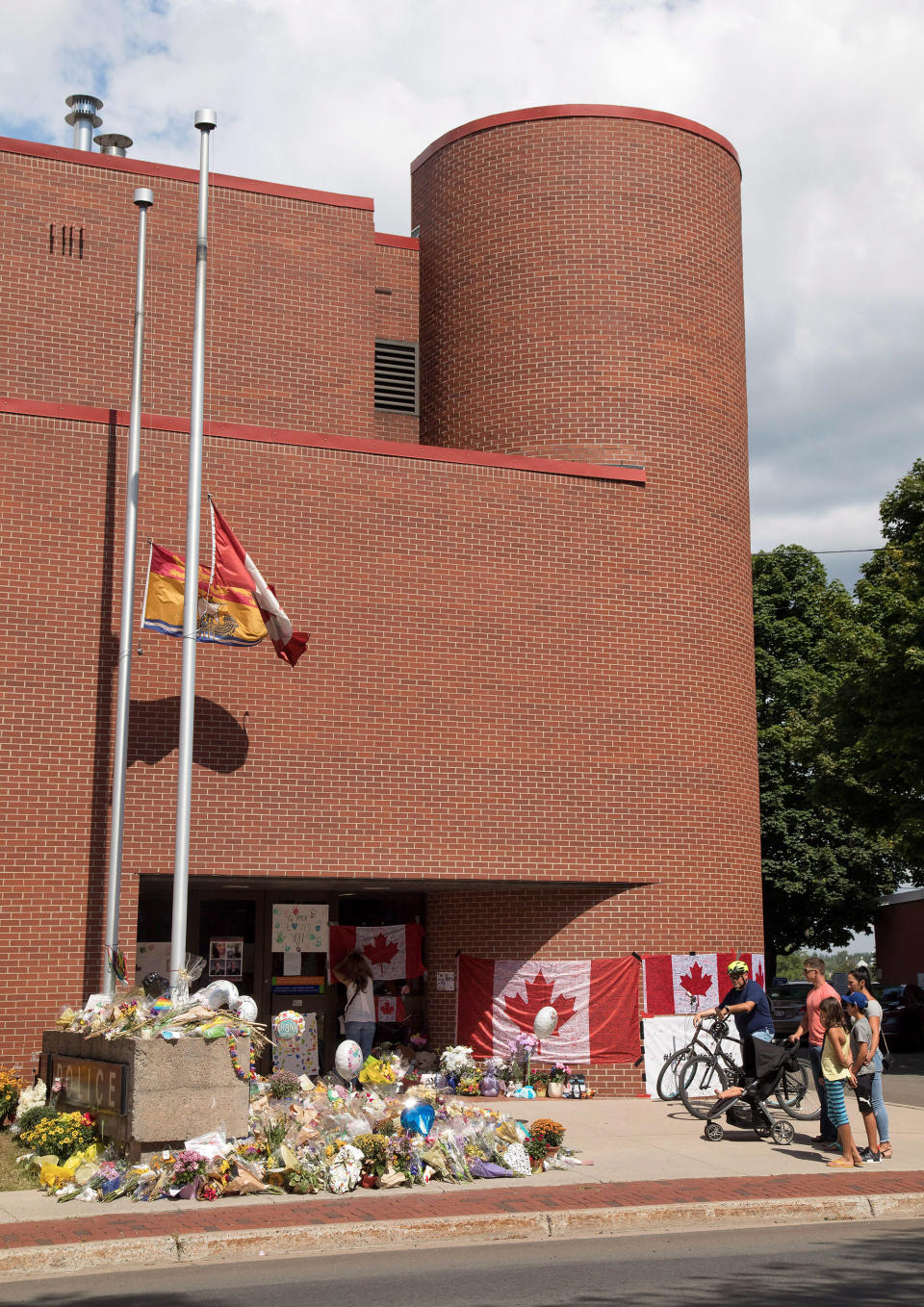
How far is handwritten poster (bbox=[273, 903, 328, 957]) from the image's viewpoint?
19.4 m

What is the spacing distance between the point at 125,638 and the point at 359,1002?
541 centimetres

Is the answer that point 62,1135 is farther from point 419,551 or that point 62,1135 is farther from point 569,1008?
point 419,551

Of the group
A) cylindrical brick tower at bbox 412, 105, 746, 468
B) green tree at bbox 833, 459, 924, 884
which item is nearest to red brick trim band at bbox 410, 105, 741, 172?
cylindrical brick tower at bbox 412, 105, 746, 468

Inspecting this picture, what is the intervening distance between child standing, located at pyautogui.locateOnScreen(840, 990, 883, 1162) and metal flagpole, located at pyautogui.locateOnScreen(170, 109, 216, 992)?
20.5 feet

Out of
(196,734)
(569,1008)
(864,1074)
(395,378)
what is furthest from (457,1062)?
(395,378)

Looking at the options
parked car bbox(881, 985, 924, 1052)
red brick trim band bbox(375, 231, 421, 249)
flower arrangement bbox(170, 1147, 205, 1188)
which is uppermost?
red brick trim band bbox(375, 231, 421, 249)

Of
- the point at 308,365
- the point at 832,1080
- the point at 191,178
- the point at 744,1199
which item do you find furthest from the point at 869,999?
the point at 191,178

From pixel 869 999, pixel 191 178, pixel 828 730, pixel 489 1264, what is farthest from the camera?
pixel 828 730

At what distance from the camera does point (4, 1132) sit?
14.1m

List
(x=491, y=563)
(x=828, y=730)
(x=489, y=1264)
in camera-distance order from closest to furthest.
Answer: (x=489, y=1264) → (x=491, y=563) → (x=828, y=730)

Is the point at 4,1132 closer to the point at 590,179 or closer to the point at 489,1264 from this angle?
the point at 489,1264

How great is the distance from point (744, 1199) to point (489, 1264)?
2660 mm

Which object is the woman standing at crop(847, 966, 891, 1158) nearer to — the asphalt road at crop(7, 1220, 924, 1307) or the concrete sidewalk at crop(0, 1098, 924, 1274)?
the concrete sidewalk at crop(0, 1098, 924, 1274)

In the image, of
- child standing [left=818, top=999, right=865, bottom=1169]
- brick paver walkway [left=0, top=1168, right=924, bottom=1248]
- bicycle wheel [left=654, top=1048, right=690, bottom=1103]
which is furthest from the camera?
bicycle wheel [left=654, top=1048, right=690, bottom=1103]
